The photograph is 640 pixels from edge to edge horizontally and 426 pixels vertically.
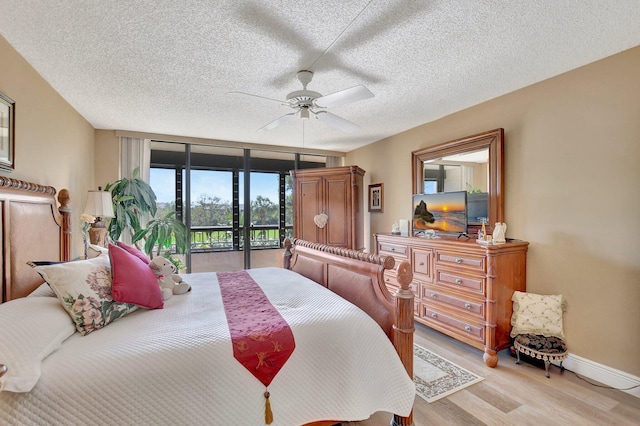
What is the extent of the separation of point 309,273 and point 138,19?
7.34 feet

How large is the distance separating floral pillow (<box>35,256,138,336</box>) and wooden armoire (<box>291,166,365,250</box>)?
332cm

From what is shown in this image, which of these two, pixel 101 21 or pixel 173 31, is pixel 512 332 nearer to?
pixel 173 31

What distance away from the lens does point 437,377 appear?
2354 mm

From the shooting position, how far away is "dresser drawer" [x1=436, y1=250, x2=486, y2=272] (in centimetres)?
265

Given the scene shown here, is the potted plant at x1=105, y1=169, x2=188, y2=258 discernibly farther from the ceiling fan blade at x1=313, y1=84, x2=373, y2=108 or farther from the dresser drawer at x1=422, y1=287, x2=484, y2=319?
the dresser drawer at x1=422, y1=287, x2=484, y2=319

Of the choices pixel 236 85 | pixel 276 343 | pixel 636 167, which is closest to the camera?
pixel 276 343

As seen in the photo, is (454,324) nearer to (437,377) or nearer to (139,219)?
(437,377)

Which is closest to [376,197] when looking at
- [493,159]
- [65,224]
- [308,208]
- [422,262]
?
[308,208]

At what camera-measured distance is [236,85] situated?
271 centimetres

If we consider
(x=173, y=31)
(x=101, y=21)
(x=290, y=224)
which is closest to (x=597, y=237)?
(x=173, y=31)

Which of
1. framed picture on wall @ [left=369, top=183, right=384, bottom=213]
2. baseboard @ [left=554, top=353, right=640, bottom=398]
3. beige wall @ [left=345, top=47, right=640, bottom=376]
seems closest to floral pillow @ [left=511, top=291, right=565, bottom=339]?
beige wall @ [left=345, top=47, right=640, bottom=376]

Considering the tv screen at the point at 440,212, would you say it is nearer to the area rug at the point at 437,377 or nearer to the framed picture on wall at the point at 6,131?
the area rug at the point at 437,377

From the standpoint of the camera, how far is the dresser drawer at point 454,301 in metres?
2.69

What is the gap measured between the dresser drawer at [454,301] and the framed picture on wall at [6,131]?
368 cm
